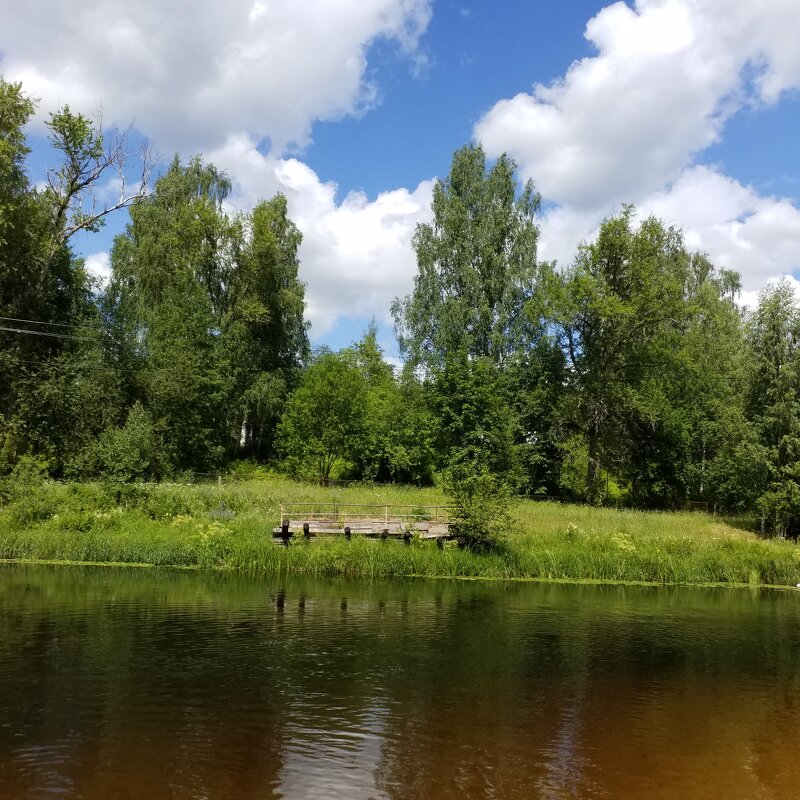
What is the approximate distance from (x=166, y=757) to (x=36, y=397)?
39585 millimetres

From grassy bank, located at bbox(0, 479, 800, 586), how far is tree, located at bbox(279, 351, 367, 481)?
16132mm

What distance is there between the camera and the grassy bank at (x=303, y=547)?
3038 centimetres

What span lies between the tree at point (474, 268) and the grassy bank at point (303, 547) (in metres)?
20.8

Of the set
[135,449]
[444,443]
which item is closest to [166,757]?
[135,449]

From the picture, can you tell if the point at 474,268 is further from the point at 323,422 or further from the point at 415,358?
the point at 323,422

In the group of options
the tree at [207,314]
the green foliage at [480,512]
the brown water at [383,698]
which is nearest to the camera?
the brown water at [383,698]

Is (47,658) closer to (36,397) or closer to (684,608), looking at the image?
(684,608)

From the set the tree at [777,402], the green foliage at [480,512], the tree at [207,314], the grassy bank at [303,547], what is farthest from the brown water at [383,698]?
the tree at [207,314]

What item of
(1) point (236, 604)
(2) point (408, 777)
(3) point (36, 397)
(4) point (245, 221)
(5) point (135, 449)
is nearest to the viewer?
(2) point (408, 777)

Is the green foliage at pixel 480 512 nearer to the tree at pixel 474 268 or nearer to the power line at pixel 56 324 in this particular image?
the tree at pixel 474 268

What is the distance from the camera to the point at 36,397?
44812mm

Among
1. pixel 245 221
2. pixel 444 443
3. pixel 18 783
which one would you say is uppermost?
pixel 245 221

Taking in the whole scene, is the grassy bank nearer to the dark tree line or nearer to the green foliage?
the green foliage

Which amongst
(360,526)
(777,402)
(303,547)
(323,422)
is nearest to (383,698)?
(303,547)
